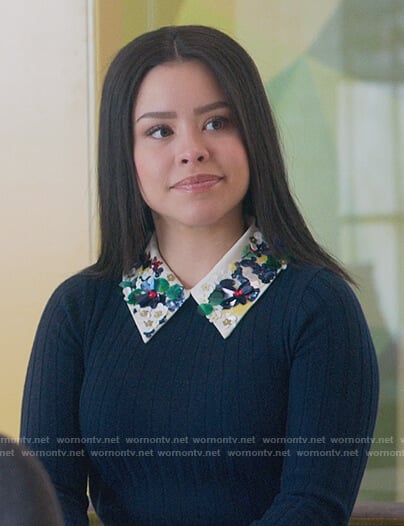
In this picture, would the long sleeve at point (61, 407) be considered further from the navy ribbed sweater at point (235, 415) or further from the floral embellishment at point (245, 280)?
the floral embellishment at point (245, 280)

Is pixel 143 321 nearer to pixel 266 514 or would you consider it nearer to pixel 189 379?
pixel 189 379

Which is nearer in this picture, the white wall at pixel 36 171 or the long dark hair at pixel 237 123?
the long dark hair at pixel 237 123

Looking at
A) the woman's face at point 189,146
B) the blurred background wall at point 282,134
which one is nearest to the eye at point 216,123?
the woman's face at point 189,146

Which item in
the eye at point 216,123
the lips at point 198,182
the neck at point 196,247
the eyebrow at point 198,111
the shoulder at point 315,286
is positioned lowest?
the shoulder at point 315,286

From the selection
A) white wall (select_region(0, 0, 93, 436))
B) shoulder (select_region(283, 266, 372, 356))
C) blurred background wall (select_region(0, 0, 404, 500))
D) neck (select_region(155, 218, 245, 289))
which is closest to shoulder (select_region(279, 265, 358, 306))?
shoulder (select_region(283, 266, 372, 356))

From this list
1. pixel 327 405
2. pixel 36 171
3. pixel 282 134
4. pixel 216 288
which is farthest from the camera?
pixel 36 171

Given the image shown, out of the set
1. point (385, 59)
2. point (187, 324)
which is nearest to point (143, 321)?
point (187, 324)

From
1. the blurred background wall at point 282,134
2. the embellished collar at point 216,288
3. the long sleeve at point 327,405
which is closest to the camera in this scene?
the long sleeve at point 327,405

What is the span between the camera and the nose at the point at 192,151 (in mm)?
1396

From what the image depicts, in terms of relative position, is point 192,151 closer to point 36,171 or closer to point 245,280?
point 245,280

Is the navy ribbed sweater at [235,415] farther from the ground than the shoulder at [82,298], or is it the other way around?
the shoulder at [82,298]

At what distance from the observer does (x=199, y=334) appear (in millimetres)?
1448

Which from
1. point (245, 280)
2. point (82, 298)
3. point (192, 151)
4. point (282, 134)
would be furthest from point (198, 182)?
point (282, 134)

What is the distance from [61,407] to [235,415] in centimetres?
26
